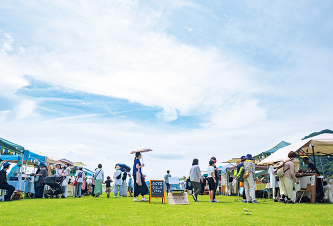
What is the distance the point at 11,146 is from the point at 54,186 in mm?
3302

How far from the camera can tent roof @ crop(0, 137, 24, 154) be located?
42.0 feet

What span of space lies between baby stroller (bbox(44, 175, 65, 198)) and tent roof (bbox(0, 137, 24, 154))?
6.94 ft

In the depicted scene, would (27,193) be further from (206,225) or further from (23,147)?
(206,225)

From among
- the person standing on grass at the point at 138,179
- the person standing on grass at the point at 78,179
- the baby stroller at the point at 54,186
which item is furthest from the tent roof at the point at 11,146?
the person standing on grass at the point at 138,179

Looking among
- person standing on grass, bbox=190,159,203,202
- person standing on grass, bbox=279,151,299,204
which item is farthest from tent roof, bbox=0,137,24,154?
person standing on grass, bbox=279,151,299,204

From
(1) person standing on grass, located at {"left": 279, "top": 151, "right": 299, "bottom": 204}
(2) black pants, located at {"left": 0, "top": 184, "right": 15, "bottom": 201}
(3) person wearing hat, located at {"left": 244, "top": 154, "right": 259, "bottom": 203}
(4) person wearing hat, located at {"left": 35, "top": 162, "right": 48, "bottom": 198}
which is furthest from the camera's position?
(4) person wearing hat, located at {"left": 35, "top": 162, "right": 48, "bottom": 198}

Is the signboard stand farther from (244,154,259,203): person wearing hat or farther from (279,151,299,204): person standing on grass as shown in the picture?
(279,151,299,204): person standing on grass

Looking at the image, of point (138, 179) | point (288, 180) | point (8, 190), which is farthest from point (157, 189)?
point (8, 190)

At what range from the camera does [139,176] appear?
1168cm

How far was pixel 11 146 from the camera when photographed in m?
13.3

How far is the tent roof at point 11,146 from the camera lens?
42.0ft

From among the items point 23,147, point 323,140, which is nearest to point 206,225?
point 323,140

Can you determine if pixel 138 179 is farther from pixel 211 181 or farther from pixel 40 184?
pixel 40 184

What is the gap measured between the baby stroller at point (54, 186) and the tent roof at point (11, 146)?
212 centimetres
